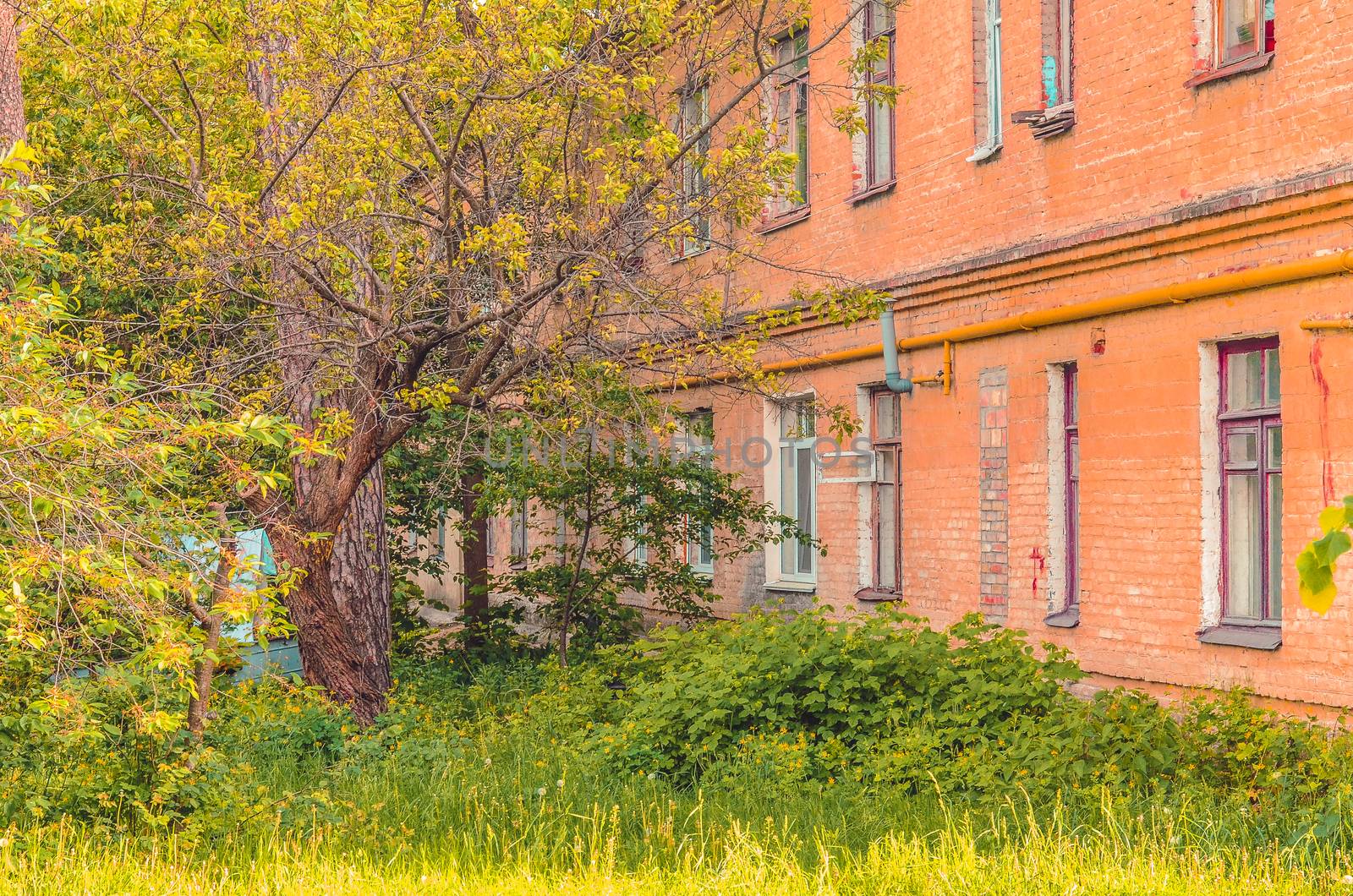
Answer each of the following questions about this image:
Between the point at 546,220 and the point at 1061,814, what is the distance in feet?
17.4

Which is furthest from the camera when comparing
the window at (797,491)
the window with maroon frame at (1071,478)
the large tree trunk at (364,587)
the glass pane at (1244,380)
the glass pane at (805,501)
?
the glass pane at (805,501)

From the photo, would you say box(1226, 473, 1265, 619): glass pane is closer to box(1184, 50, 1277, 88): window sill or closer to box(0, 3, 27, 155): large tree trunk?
box(1184, 50, 1277, 88): window sill

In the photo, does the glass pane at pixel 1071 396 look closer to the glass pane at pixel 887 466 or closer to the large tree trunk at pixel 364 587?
the glass pane at pixel 887 466

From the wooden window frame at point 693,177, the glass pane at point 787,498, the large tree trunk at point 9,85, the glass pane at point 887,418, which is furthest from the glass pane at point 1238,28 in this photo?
the large tree trunk at point 9,85

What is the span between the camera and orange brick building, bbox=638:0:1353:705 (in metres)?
9.15

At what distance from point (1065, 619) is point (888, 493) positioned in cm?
304

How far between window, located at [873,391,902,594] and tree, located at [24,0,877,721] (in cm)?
284

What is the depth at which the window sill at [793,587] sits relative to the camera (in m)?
15.1

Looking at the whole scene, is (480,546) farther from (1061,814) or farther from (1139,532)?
(1061,814)

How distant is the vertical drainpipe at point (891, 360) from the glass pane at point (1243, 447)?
3.73m

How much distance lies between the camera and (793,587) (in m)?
15.3

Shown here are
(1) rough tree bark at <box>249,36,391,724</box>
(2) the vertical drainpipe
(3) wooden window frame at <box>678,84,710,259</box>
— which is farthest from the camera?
(2) the vertical drainpipe

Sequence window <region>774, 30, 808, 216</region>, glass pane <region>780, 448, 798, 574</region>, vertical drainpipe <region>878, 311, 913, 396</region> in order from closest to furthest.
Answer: vertical drainpipe <region>878, 311, 913, 396</region> < window <region>774, 30, 808, 216</region> < glass pane <region>780, 448, 798, 574</region>

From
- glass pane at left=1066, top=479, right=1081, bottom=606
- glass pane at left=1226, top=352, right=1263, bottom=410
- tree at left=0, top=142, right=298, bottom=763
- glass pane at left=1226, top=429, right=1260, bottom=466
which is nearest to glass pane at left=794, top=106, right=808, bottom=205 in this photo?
glass pane at left=1066, top=479, right=1081, bottom=606
